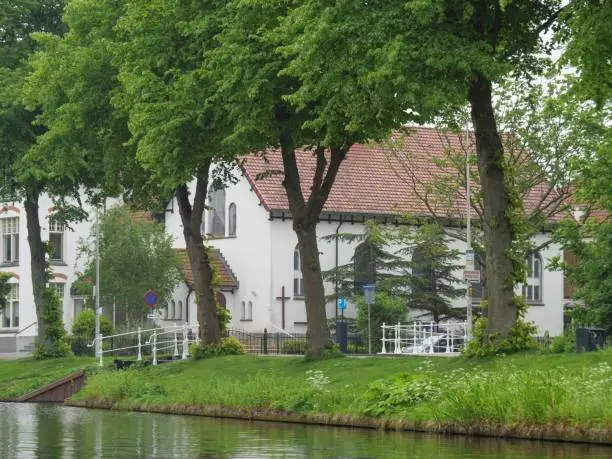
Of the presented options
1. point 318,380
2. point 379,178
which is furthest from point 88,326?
point 318,380

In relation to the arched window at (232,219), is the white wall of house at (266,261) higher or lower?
lower

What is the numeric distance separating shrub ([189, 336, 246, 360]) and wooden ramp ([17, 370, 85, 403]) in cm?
446

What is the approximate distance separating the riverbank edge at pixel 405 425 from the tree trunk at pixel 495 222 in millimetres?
4927

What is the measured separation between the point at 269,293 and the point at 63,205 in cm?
1754

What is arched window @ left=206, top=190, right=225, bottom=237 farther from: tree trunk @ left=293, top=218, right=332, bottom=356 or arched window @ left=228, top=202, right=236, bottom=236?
tree trunk @ left=293, top=218, right=332, bottom=356

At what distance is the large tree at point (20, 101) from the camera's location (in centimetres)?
5219

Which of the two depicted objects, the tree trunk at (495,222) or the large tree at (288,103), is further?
the tree trunk at (495,222)

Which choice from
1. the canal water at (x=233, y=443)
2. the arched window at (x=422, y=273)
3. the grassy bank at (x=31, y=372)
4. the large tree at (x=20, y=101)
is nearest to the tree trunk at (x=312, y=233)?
the canal water at (x=233, y=443)

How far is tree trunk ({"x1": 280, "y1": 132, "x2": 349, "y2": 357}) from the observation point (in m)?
41.2

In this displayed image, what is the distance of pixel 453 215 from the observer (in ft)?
229

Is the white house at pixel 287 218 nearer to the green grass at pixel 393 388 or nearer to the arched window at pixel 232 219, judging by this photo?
the arched window at pixel 232 219

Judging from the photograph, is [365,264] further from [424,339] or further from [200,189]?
[200,189]

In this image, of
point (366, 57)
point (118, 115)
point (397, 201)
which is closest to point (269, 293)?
point (397, 201)

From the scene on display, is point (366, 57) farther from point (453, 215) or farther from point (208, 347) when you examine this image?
point (453, 215)
